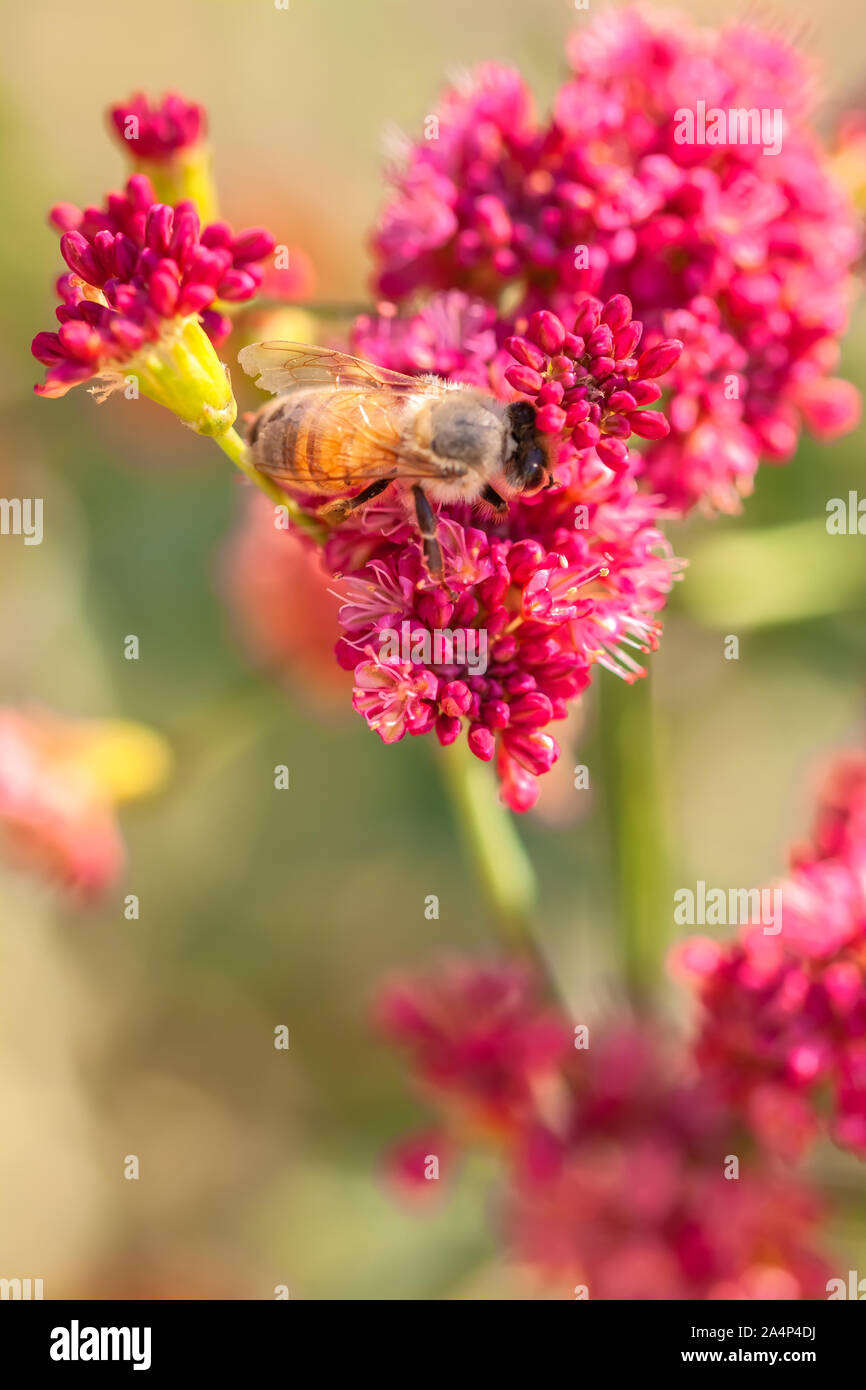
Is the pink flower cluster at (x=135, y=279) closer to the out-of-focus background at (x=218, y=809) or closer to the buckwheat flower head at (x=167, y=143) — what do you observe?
the buckwheat flower head at (x=167, y=143)

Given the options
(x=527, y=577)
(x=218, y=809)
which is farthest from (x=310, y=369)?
(x=218, y=809)

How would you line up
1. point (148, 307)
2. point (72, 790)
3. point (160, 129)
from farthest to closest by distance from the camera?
point (72, 790)
point (160, 129)
point (148, 307)

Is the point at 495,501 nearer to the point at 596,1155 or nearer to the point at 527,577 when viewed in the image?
the point at 527,577

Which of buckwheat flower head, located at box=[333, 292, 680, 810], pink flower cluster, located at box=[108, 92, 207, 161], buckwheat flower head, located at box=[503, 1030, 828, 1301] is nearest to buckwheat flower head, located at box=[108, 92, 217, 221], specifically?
pink flower cluster, located at box=[108, 92, 207, 161]

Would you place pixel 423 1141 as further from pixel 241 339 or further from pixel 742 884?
pixel 241 339

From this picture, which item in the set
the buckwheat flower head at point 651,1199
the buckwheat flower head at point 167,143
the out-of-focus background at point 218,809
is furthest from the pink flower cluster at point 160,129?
the buckwheat flower head at point 651,1199

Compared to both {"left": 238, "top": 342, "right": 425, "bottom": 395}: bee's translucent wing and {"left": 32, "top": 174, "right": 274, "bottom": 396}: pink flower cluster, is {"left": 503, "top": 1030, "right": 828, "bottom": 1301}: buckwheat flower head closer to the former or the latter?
{"left": 238, "top": 342, "right": 425, "bottom": 395}: bee's translucent wing
